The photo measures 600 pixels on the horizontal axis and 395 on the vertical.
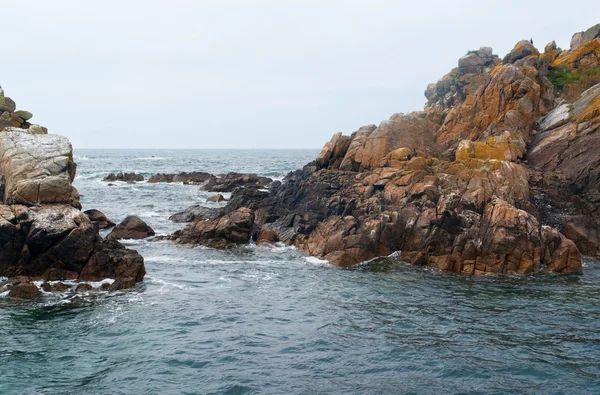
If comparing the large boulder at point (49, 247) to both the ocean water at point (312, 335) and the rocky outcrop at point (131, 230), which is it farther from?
the rocky outcrop at point (131, 230)

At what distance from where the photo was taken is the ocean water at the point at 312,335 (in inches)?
697

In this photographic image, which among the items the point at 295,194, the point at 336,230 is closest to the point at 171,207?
the point at 295,194

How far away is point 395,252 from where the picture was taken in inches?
1409

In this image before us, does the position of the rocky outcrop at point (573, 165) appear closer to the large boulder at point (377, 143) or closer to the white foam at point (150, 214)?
the large boulder at point (377, 143)

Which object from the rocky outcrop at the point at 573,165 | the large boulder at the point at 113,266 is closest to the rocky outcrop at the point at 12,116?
the large boulder at the point at 113,266

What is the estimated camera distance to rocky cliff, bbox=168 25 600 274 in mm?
33156

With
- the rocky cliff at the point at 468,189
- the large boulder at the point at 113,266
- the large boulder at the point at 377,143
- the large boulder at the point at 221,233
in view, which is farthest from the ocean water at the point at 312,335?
the large boulder at the point at 377,143

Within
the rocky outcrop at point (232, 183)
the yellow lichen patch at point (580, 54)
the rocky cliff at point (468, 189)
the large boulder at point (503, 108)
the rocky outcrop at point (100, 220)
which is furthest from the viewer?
the rocky outcrop at point (232, 183)

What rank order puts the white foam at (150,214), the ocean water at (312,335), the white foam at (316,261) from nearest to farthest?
1. the ocean water at (312,335)
2. the white foam at (316,261)
3. the white foam at (150,214)

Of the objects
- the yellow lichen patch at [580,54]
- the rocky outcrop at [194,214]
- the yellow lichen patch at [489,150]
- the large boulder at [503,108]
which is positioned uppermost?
the yellow lichen patch at [580,54]

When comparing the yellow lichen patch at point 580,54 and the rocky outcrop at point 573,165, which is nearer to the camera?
the rocky outcrop at point 573,165

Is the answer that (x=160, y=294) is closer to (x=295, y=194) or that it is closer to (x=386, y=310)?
(x=386, y=310)

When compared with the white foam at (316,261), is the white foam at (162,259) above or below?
below

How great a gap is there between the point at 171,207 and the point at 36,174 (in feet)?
96.8
